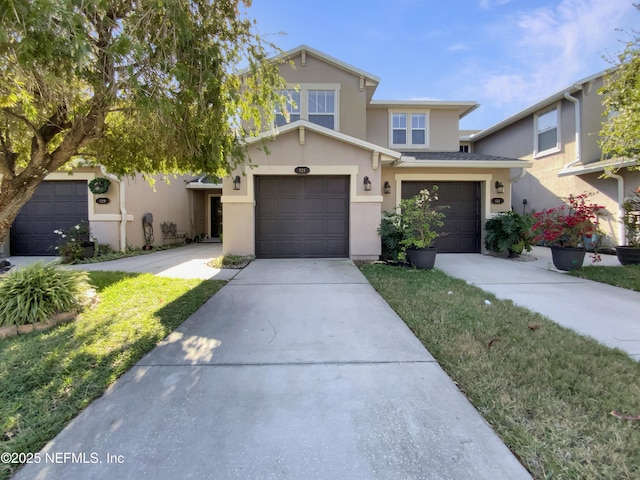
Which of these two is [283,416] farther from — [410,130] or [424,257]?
[410,130]

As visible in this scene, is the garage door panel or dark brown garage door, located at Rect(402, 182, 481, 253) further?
dark brown garage door, located at Rect(402, 182, 481, 253)

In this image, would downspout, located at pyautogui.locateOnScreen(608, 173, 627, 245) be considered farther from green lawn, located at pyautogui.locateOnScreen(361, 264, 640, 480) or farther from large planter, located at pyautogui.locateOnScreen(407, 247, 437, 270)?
green lawn, located at pyautogui.locateOnScreen(361, 264, 640, 480)

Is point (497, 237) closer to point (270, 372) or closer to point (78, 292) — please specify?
point (270, 372)

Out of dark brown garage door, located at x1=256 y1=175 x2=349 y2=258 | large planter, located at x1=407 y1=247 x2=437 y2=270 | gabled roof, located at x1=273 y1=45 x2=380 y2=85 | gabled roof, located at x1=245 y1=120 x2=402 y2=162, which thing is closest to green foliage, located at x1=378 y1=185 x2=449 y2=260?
large planter, located at x1=407 y1=247 x2=437 y2=270

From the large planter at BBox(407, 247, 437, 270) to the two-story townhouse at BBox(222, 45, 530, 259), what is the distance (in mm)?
1343

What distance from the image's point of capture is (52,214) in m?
10.0

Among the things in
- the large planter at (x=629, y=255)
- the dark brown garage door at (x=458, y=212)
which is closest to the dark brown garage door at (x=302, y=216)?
the dark brown garage door at (x=458, y=212)

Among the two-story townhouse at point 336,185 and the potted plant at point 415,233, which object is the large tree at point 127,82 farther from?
the potted plant at point 415,233

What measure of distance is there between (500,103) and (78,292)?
60.5ft

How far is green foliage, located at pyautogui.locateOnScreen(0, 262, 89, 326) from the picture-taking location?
3740 millimetres

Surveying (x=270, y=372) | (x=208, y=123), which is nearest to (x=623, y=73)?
(x=208, y=123)

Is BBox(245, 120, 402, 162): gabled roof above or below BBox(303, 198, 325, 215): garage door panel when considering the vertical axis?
above

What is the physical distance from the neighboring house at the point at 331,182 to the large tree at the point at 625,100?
362 cm

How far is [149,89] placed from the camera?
3391 mm
